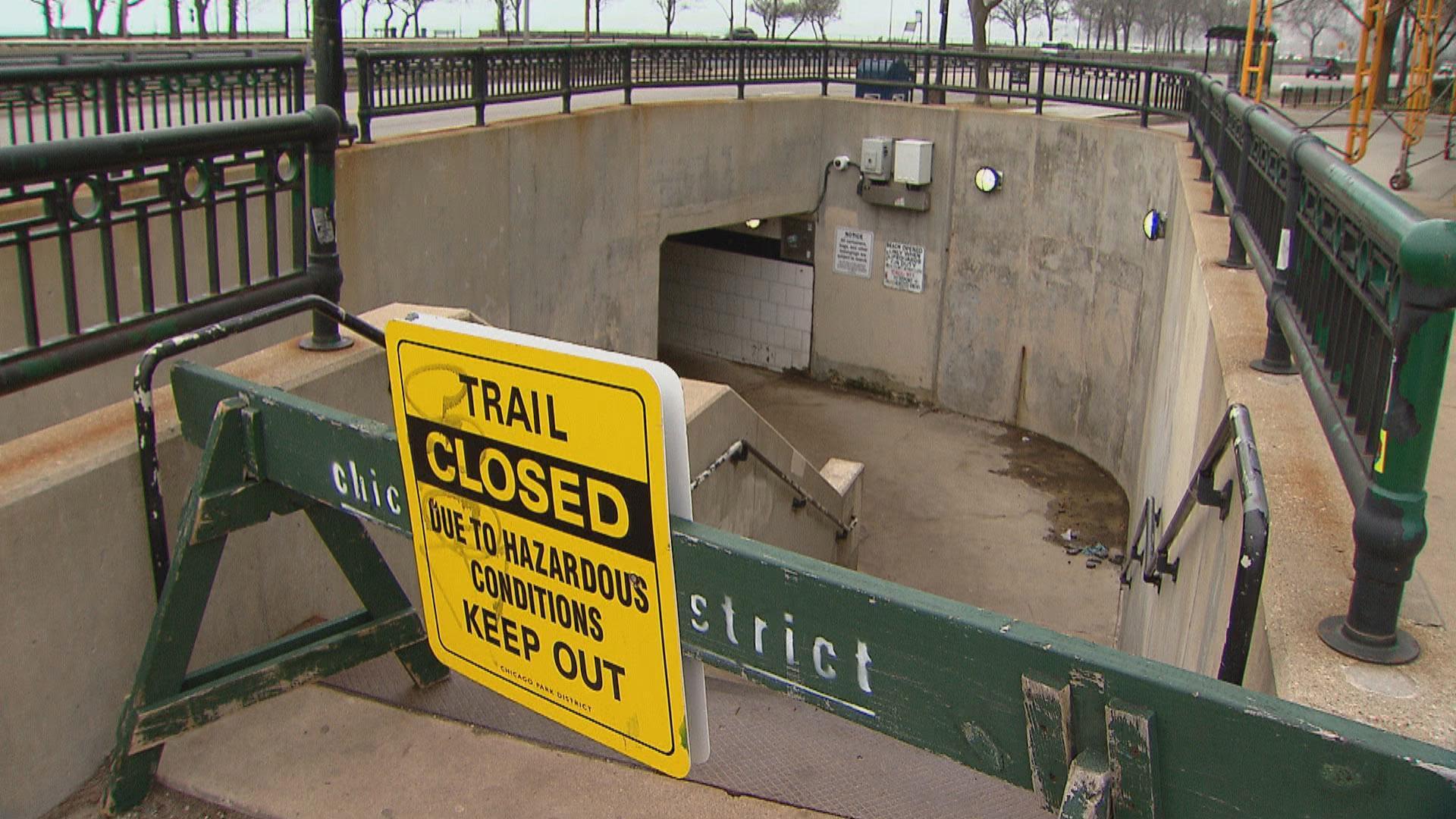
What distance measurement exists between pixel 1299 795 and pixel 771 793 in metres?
2.02

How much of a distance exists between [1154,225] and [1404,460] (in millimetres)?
11230

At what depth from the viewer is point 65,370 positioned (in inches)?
133

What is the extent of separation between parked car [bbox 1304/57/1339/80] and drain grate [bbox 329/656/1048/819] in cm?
4284

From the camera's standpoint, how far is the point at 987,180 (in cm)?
1555

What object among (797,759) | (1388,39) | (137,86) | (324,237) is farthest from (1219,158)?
(1388,39)

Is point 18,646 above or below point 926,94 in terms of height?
below

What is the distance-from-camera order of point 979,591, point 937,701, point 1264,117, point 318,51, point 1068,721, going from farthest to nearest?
1. point 979,591
2. point 318,51
3. point 1264,117
4. point 937,701
5. point 1068,721

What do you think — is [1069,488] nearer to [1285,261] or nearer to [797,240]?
[797,240]

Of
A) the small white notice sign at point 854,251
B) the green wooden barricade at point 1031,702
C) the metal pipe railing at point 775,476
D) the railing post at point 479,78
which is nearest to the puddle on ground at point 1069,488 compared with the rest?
the small white notice sign at point 854,251

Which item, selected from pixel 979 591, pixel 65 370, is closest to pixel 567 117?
pixel 979 591

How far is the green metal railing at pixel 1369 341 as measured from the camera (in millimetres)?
2160

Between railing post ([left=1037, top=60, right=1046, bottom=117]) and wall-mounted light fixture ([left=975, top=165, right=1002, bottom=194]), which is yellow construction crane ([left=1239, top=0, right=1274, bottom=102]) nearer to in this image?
railing post ([left=1037, top=60, right=1046, bottom=117])

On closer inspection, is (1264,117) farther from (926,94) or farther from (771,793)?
(926,94)

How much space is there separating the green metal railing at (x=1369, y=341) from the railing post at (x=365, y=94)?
22.9 feet
